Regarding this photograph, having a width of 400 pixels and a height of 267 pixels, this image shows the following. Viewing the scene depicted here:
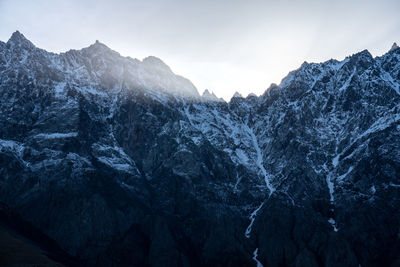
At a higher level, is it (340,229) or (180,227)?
(340,229)

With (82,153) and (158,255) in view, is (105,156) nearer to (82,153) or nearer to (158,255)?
(82,153)

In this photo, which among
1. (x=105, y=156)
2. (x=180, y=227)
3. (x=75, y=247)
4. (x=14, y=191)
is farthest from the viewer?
(x=105, y=156)

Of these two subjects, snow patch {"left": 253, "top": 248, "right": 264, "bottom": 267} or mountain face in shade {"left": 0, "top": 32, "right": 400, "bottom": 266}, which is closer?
mountain face in shade {"left": 0, "top": 32, "right": 400, "bottom": 266}

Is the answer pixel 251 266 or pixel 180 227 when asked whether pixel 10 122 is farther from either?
pixel 251 266

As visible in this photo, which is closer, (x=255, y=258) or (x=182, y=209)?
(x=255, y=258)

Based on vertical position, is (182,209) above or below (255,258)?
above

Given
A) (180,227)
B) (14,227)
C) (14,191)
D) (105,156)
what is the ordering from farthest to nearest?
1. (105,156)
2. (180,227)
3. (14,191)
4. (14,227)

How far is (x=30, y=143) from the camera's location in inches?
7288

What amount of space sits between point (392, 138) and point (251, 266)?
263 ft

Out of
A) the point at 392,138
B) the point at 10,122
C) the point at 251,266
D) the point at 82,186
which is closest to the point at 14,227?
the point at 82,186

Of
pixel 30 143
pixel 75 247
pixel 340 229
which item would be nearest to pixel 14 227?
pixel 75 247

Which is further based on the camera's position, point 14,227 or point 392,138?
point 392,138

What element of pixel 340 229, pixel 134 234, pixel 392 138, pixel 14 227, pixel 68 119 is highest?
pixel 392 138

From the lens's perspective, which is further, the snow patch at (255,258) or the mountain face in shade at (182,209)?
the snow patch at (255,258)
